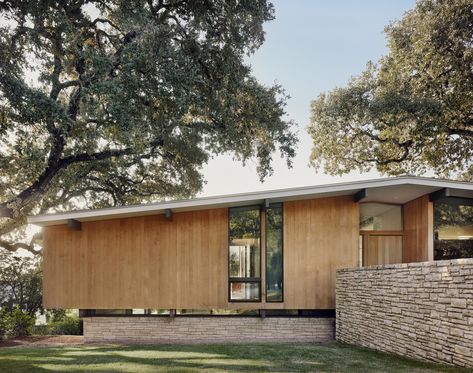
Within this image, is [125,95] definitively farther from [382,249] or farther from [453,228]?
[453,228]

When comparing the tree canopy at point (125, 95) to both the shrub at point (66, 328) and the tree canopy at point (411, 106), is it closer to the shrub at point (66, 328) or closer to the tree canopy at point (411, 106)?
the shrub at point (66, 328)

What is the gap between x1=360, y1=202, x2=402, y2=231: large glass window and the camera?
1119cm

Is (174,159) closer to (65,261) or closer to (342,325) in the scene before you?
(65,261)

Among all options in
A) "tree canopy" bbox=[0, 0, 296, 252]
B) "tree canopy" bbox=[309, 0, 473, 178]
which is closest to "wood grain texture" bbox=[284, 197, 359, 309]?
"tree canopy" bbox=[0, 0, 296, 252]

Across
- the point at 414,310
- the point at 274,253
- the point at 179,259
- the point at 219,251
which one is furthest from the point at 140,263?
the point at 414,310

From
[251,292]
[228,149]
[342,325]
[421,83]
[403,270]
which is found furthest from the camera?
[421,83]

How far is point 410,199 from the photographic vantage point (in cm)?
1113

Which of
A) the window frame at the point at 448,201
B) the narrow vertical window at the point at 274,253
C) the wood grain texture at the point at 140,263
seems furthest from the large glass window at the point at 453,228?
the wood grain texture at the point at 140,263

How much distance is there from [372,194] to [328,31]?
7793 mm

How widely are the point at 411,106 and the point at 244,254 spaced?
10.1 m

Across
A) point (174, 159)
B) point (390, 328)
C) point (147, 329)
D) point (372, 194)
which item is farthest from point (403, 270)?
point (174, 159)

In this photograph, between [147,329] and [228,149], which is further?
[228,149]

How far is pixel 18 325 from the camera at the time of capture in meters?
13.2

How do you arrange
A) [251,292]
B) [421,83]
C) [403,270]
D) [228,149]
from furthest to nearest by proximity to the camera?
1. [421,83]
2. [228,149]
3. [251,292]
4. [403,270]
